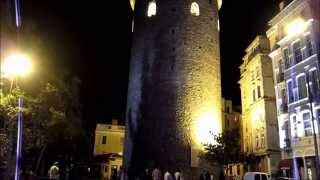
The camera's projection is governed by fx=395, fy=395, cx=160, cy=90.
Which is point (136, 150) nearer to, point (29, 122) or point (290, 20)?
point (29, 122)

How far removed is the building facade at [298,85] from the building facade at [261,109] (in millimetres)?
3680

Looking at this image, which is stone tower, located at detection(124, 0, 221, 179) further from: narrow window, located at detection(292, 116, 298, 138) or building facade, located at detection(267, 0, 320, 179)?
narrow window, located at detection(292, 116, 298, 138)

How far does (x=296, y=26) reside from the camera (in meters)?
23.2

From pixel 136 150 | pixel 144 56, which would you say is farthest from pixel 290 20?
pixel 136 150

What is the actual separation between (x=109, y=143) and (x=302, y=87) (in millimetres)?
29121

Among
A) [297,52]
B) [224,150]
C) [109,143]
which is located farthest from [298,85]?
[109,143]

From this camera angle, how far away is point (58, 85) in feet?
66.4

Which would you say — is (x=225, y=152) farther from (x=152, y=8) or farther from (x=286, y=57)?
(x=152, y=8)

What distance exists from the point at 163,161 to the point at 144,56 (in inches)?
326

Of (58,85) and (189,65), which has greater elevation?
(189,65)

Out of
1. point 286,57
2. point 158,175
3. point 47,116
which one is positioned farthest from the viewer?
point 286,57

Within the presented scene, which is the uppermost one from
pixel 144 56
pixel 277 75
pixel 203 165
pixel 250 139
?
pixel 144 56

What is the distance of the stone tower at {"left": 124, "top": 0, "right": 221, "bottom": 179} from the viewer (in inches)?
1086

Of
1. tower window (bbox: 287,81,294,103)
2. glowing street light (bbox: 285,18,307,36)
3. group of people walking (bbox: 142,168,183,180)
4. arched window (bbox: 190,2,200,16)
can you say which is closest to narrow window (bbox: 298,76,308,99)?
tower window (bbox: 287,81,294,103)
